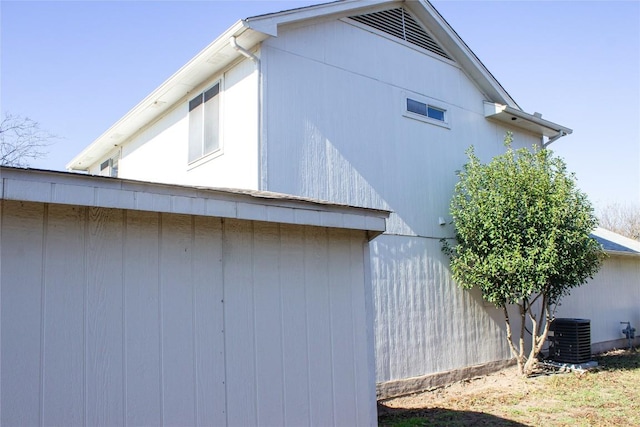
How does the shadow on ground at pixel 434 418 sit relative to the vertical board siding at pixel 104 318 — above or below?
below

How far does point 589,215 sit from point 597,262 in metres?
1.42

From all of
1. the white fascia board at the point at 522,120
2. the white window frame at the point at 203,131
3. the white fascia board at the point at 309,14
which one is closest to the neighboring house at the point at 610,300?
the white fascia board at the point at 522,120

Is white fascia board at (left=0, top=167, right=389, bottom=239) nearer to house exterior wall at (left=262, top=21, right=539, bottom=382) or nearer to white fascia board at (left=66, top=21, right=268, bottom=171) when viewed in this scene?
house exterior wall at (left=262, top=21, right=539, bottom=382)

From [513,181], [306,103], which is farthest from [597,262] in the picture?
[306,103]

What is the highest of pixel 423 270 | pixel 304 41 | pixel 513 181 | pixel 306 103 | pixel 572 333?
pixel 304 41

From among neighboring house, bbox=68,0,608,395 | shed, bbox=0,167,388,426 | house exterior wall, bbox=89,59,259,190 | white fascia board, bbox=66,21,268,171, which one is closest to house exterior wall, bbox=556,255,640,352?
neighboring house, bbox=68,0,608,395

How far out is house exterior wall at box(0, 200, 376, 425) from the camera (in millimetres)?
3139

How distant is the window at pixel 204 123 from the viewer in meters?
9.07

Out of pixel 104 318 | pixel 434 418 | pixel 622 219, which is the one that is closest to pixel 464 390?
pixel 434 418

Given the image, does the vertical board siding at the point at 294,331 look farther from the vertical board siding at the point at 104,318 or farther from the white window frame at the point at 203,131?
the white window frame at the point at 203,131

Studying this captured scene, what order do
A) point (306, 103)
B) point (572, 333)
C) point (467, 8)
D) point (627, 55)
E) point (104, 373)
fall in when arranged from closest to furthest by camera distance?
1. point (104, 373)
2. point (306, 103)
3. point (467, 8)
4. point (572, 333)
5. point (627, 55)

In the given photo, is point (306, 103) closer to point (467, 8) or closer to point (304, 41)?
point (304, 41)

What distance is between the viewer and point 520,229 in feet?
33.0

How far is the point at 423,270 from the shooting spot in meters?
9.75
